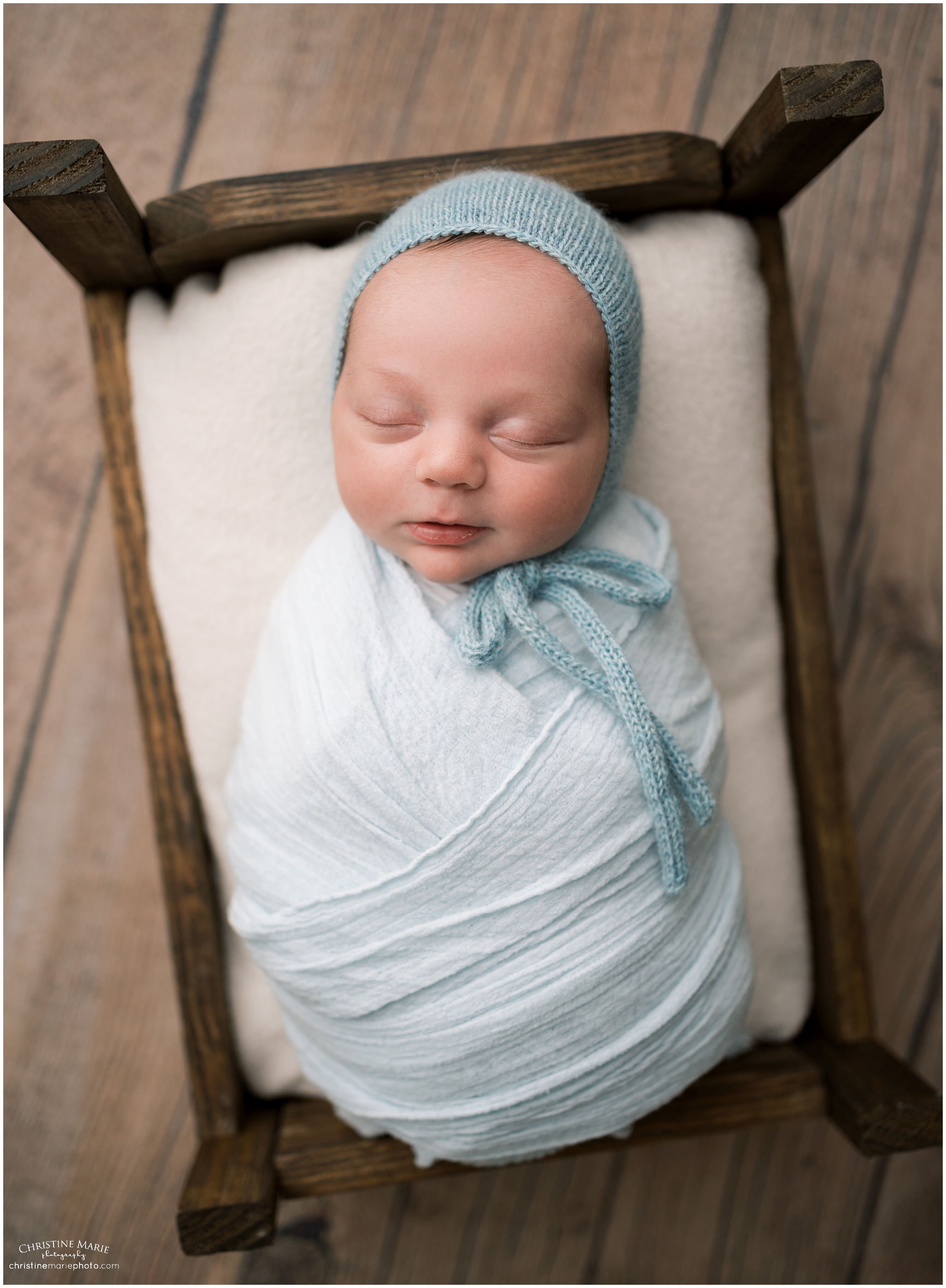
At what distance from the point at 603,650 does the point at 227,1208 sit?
1.90 feet

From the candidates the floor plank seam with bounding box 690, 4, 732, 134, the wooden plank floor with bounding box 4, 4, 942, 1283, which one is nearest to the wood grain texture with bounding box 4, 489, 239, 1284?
the wooden plank floor with bounding box 4, 4, 942, 1283

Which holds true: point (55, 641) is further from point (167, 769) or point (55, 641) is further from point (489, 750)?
point (489, 750)

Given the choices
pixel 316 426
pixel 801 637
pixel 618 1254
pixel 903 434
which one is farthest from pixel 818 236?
pixel 618 1254

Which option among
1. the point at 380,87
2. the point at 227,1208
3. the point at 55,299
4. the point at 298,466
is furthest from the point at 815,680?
the point at 55,299

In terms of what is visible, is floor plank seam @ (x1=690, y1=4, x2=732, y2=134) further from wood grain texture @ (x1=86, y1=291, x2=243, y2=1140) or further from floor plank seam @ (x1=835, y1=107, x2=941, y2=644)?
wood grain texture @ (x1=86, y1=291, x2=243, y2=1140)

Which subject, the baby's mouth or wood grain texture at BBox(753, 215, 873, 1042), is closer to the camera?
the baby's mouth

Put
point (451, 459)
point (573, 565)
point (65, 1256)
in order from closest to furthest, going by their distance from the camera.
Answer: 1. point (451, 459)
2. point (573, 565)
3. point (65, 1256)

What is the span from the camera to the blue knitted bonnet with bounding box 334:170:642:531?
0.68 meters

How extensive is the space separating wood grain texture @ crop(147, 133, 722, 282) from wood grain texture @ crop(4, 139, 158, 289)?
54 mm

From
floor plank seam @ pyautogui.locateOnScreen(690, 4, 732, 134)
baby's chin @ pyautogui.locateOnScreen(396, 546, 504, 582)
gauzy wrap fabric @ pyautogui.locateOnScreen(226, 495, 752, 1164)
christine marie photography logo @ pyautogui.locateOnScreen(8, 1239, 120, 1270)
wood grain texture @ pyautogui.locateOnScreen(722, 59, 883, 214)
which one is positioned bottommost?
christine marie photography logo @ pyautogui.locateOnScreen(8, 1239, 120, 1270)

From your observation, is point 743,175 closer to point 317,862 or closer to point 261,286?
point 261,286

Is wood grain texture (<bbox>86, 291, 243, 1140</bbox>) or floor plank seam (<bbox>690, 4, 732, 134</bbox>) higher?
floor plank seam (<bbox>690, 4, 732, 134</bbox>)

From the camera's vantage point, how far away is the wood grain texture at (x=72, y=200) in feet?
2.32

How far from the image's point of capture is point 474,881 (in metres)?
0.69
